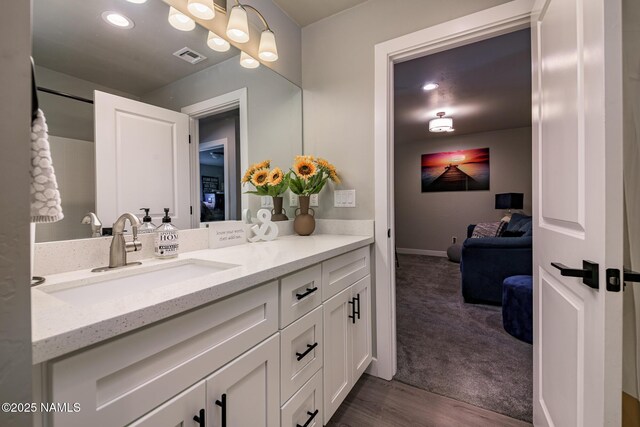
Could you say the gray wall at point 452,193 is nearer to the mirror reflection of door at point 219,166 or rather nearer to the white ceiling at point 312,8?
the white ceiling at point 312,8

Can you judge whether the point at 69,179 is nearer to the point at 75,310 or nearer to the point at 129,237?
the point at 129,237

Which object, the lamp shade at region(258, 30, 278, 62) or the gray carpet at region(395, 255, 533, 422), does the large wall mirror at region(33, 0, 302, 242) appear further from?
the gray carpet at region(395, 255, 533, 422)

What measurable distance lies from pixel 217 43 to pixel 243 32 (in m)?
0.15

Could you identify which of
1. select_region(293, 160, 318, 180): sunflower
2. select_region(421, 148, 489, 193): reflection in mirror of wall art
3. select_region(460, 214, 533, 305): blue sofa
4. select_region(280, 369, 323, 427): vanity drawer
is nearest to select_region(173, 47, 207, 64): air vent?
select_region(293, 160, 318, 180): sunflower

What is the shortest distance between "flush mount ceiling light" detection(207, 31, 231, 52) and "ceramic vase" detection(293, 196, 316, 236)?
93 centimetres

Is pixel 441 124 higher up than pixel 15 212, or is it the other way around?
pixel 441 124

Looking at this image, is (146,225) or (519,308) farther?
(519,308)

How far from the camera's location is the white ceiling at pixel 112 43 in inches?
35.8

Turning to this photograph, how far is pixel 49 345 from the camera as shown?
424 millimetres

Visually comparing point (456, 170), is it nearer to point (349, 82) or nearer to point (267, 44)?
point (349, 82)

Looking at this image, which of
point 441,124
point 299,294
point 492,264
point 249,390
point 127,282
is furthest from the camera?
point 441,124

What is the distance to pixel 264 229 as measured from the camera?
162 cm

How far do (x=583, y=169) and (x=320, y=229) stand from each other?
140 centimetres

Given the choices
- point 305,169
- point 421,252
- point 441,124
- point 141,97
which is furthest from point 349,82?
point 421,252
